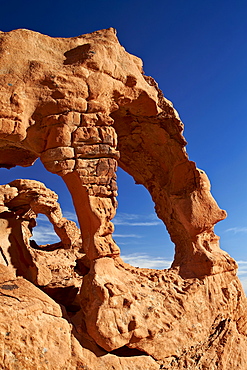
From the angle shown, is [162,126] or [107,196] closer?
[107,196]

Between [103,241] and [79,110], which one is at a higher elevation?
[79,110]

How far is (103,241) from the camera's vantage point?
15.3 feet

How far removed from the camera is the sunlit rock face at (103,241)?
4156 millimetres

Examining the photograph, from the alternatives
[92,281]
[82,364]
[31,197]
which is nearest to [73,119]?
[92,281]

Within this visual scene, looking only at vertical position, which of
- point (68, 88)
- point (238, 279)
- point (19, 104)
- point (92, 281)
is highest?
point (68, 88)

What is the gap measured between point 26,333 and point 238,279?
4389mm

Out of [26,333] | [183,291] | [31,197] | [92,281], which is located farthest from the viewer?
[31,197]

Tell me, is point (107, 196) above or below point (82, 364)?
above

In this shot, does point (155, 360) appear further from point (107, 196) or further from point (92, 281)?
point (107, 196)

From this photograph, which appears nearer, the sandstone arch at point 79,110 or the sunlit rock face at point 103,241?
the sunlit rock face at point 103,241

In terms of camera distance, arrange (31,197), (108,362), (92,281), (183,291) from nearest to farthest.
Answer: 1. (108,362)
2. (92,281)
3. (183,291)
4. (31,197)

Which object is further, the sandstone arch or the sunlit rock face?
the sandstone arch

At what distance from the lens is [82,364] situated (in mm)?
3943

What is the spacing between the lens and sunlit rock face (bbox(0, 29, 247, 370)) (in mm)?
4156
